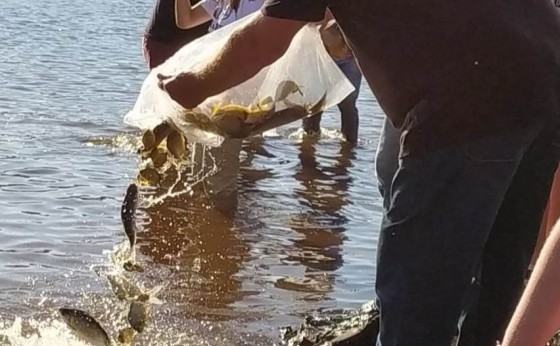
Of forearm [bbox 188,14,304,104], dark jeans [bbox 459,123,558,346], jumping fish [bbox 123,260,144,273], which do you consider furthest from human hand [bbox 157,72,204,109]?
jumping fish [bbox 123,260,144,273]

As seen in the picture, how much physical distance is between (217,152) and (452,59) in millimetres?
3724

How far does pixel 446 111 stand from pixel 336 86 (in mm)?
1623

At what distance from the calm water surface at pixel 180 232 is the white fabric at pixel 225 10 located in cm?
129

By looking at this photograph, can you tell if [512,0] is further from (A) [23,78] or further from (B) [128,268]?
(A) [23,78]

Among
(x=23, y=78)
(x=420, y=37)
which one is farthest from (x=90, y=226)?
(x=23, y=78)

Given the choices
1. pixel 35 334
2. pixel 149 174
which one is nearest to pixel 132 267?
pixel 149 174

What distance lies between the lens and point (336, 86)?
4.79m

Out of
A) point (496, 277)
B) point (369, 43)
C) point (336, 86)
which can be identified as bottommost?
point (496, 277)

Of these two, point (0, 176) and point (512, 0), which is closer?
point (512, 0)

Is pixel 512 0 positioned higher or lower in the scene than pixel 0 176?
higher

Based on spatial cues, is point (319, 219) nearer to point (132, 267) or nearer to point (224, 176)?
point (224, 176)

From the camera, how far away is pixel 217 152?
6789 mm

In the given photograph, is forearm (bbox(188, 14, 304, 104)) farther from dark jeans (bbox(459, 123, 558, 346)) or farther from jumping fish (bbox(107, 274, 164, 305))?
jumping fish (bbox(107, 274, 164, 305))

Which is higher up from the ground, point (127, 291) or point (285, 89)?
point (285, 89)
